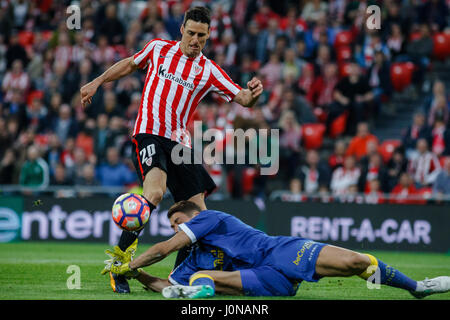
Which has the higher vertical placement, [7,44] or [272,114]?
[7,44]

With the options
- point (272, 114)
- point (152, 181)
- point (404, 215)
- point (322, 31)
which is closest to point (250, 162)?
point (272, 114)

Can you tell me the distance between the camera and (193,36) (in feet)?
26.7

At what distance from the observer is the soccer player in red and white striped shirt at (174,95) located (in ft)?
25.9

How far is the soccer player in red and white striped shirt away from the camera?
25.9 feet

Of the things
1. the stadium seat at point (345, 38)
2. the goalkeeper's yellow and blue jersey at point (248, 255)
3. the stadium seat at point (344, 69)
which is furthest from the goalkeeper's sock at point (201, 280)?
the stadium seat at point (345, 38)

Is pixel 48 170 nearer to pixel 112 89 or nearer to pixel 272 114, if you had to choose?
pixel 112 89

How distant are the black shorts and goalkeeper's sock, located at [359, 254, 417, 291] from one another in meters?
2.14

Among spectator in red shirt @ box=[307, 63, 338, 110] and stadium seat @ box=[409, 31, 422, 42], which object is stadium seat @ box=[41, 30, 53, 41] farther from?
stadium seat @ box=[409, 31, 422, 42]

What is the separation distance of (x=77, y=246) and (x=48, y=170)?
3.01 m

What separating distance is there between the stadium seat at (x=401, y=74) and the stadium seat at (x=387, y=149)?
1.69m

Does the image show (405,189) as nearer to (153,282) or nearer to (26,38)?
(153,282)

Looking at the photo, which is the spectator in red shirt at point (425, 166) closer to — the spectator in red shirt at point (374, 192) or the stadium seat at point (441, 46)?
the spectator in red shirt at point (374, 192)

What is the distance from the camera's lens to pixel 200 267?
23.4 feet

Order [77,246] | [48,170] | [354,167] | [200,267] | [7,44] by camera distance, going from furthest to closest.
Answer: [7,44] < [48,170] < [354,167] < [77,246] < [200,267]
